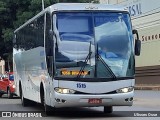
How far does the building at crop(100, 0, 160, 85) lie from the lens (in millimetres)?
37438

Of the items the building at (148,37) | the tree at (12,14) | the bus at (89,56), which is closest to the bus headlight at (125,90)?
the bus at (89,56)

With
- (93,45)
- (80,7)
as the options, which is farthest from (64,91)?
(80,7)

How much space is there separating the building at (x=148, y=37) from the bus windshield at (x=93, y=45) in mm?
21931

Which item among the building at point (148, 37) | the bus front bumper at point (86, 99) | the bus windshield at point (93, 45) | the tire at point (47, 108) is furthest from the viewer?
the building at point (148, 37)

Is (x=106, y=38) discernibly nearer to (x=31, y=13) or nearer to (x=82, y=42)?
(x=82, y=42)

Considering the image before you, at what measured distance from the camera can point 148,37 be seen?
126ft

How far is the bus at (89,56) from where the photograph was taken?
1478cm

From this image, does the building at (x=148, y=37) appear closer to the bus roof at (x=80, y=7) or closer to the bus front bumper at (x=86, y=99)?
the bus roof at (x=80, y=7)

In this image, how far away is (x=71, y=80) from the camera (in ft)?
48.4

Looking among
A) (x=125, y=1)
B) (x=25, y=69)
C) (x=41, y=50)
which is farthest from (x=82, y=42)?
(x=125, y=1)

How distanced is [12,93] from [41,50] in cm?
1449

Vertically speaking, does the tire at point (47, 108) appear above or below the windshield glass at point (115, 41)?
below

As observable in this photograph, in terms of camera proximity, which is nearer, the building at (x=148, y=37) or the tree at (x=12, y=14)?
the building at (x=148, y=37)

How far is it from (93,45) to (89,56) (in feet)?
1.25
